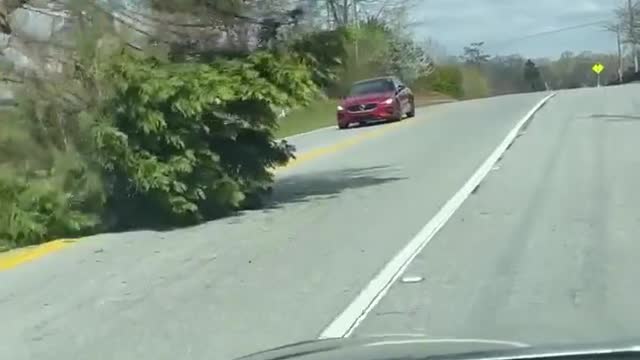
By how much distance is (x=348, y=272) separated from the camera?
11.0 metres

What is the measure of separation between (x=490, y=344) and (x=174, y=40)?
41.6 ft

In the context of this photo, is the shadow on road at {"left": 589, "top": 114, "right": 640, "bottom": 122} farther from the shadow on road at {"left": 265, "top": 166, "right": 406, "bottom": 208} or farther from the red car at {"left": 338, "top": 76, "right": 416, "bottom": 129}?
the shadow on road at {"left": 265, "top": 166, "right": 406, "bottom": 208}

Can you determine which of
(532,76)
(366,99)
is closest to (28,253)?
(366,99)

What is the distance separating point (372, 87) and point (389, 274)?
32.2 m

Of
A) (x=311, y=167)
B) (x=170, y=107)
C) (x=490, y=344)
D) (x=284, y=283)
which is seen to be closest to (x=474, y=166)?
(x=311, y=167)

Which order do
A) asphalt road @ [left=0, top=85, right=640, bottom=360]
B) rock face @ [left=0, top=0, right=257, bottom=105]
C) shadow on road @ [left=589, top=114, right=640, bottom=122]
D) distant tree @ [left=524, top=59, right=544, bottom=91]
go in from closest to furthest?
asphalt road @ [left=0, top=85, right=640, bottom=360] → rock face @ [left=0, top=0, right=257, bottom=105] → shadow on road @ [left=589, top=114, right=640, bottom=122] → distant tree @ [left=524, top=59, right=544, bottom=91]

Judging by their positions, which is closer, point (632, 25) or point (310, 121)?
point (310, 121)

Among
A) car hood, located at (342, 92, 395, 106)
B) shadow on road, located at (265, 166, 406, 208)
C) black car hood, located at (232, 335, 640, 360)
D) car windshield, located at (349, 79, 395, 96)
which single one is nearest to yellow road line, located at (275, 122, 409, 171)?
shadow on road, located at (265, 166, 406, 208)

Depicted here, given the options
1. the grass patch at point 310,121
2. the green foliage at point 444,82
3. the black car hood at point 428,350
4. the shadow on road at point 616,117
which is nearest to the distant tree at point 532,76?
the green foliage at point 444,82

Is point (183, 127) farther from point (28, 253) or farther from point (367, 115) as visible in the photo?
point (367, 115)

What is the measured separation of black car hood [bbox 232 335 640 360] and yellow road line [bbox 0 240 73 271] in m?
9.17

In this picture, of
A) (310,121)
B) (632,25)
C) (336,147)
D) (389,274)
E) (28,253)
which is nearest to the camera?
(389,274)

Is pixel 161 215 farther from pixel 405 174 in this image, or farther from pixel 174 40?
pixel 405 174

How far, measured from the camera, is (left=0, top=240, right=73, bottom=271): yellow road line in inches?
505
